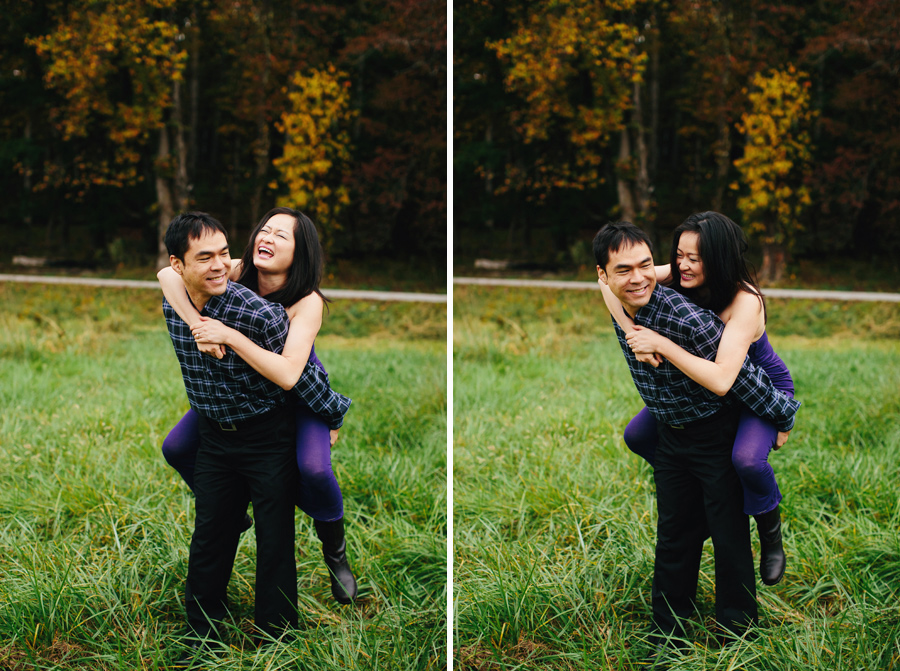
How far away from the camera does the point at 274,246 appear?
1.89 m

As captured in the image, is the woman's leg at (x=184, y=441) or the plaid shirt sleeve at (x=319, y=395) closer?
the plaid shirt sleeve at (x=319, y=395)

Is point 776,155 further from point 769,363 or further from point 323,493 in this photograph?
point 323,493

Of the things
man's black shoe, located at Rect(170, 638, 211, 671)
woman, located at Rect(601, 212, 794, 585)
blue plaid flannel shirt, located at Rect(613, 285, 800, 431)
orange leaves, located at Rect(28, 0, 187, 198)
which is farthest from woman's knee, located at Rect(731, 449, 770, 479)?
orange leaves, located at Rect(28, 0, 187, 198)

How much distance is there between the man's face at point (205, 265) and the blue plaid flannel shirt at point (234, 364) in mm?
37

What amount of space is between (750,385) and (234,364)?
57.8 inches

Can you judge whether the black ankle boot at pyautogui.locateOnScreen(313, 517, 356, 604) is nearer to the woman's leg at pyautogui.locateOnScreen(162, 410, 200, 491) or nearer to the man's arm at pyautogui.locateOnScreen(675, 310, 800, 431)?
the woman's leg at pyautogui.locateOnScreen(162, 410, 200, 491)

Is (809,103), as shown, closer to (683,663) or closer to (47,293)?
(683,663)

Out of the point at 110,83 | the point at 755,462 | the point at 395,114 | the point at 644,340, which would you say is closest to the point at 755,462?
the point at 755,462

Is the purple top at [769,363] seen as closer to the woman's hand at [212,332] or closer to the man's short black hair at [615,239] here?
the man's short black hair at [615,239]

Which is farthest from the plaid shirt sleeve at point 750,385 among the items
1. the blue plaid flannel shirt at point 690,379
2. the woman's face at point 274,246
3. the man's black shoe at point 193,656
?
the man's black shoe at point 193,656

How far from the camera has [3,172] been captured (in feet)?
17.6

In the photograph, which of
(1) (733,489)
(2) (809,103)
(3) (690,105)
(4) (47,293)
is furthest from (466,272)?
(1) (733,489)

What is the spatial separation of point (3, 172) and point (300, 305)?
4.95 meters

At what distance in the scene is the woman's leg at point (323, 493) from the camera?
1.90 meters
